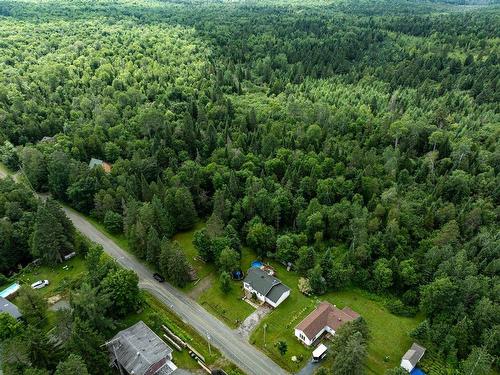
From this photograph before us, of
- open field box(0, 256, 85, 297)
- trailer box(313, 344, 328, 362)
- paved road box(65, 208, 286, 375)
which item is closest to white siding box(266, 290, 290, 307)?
paved road box(65, 208, 286, 375)

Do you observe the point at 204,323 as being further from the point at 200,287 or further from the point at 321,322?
the point at 321,322

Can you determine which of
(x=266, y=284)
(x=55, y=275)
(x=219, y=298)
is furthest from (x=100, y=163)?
(x=266, y=284)

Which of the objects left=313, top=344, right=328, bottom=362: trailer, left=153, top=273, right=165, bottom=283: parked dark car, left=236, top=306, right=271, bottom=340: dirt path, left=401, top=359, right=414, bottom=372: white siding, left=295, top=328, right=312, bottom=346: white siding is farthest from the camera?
left=153, top=273, right=165, bottom=283: parked dark car

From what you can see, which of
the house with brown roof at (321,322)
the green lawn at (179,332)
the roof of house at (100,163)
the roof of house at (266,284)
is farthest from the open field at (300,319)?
the roof of house at (100,163)

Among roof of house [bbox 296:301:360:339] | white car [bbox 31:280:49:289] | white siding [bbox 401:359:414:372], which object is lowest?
white car [bbox 31:280:49:289]

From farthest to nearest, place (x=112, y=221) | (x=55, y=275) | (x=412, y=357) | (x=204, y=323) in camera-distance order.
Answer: (x=112, y=221)
(x=55, y=275)
(x=204, y=323)
(x=412, y=357)

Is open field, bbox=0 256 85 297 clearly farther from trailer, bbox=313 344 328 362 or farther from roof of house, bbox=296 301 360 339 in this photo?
trailer, bbox=313 344 328 362
